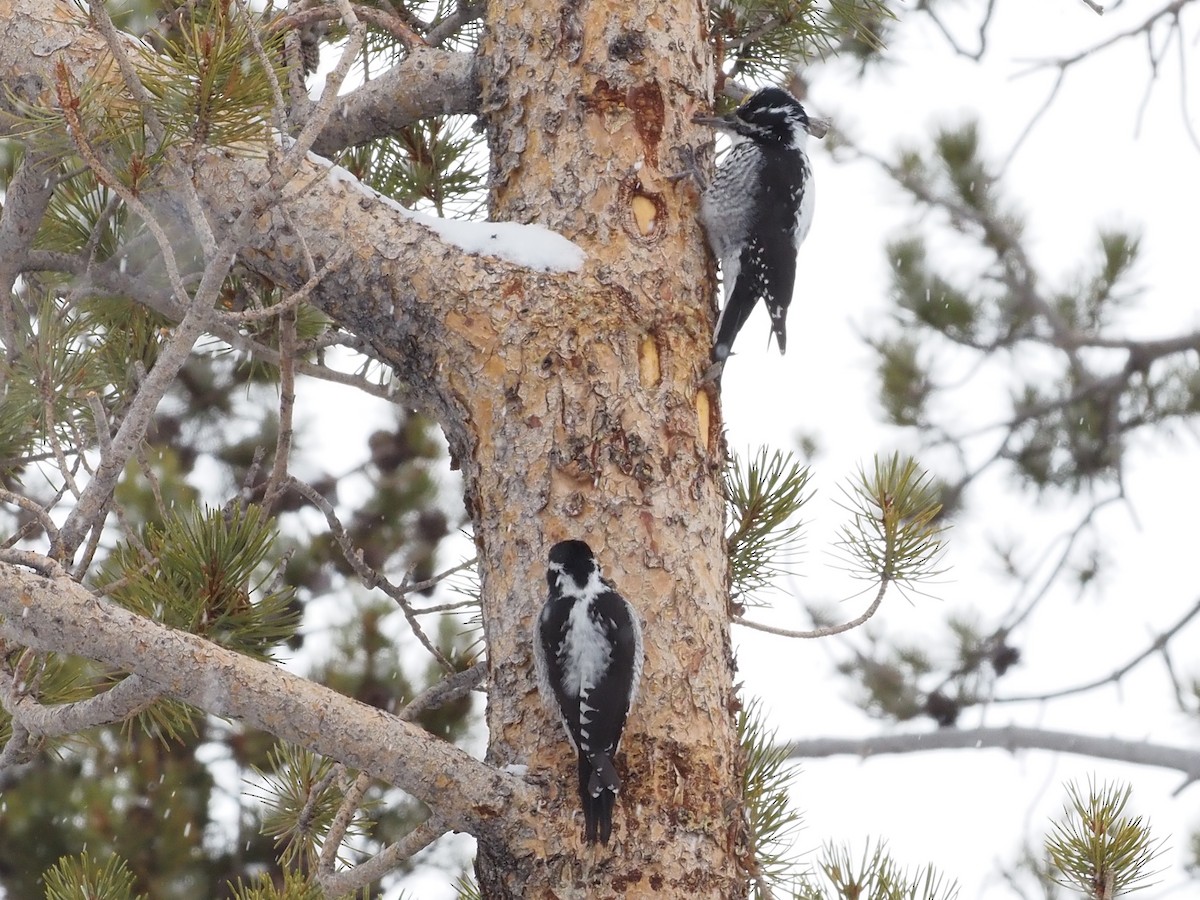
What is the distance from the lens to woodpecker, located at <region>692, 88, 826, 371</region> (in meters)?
2.64

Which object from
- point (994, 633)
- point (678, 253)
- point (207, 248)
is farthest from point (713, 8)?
point (994, 633)

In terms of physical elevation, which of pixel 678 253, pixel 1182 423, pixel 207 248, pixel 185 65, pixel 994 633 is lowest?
pixel 207 248

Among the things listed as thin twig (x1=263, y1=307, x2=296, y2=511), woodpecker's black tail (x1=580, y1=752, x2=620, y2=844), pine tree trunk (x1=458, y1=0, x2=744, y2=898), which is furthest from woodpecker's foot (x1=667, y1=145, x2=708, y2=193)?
woodpecker's black tail (x1=580, y1=752, x2=620, y2=844)

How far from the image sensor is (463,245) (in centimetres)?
242

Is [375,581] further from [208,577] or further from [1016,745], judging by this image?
[1016,745]

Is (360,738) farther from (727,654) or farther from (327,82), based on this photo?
(327,82)

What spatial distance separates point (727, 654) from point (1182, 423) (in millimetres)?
3689

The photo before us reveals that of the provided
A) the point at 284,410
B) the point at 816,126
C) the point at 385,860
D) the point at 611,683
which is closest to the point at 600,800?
the point at 611,683

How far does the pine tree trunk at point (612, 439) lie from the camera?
6.93 ft

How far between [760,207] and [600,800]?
1394mm

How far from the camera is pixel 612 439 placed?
231 centimetres

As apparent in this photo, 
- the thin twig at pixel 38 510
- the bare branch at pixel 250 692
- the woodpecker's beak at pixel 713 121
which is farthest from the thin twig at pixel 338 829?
the woodpecker's beak at pixel 713 121

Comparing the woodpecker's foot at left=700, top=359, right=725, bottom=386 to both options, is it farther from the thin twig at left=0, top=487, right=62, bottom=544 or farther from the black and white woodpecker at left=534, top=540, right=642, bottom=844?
the thin twig at left=0, top=487, right=62, bottom=544

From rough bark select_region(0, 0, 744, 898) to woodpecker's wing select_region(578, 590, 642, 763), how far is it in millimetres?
42
